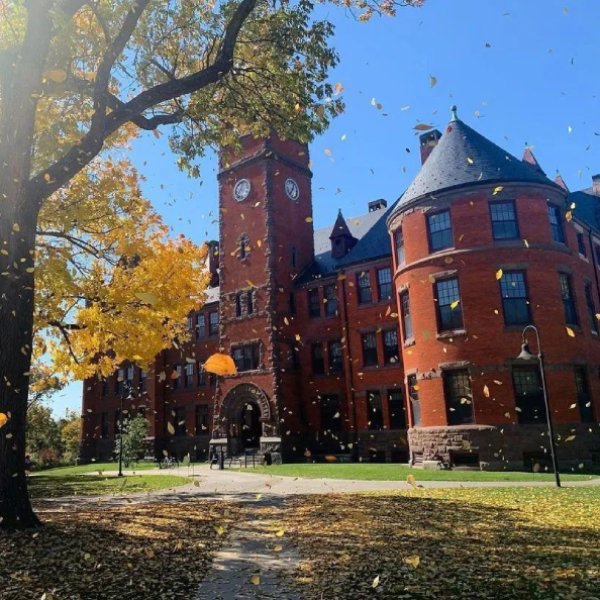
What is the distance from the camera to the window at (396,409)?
28.2 meters

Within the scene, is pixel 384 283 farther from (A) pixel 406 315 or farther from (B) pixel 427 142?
(B) pixel 427 142

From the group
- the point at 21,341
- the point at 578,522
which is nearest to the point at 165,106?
the point at 21,341

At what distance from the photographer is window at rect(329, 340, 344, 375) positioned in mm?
31516

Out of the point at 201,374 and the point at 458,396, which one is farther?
the point at 201,374

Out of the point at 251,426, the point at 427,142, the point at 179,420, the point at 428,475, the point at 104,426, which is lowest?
the point at 428,475

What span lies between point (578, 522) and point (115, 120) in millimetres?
11123

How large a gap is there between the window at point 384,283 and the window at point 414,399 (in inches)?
246

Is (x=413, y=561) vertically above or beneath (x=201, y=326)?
beneath

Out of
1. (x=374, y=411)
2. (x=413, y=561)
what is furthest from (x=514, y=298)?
(x=413, y=561)

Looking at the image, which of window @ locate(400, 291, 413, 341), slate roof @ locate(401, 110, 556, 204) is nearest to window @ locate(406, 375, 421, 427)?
window @ locate(400, 291, 413, 341)

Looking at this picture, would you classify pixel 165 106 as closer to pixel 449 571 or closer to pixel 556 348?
→ pixel 449 571

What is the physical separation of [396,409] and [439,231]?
10.4 metres

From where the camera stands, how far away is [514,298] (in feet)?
71.7

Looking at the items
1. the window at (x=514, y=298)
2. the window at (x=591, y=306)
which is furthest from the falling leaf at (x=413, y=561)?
the window at (x=591, y=306)
